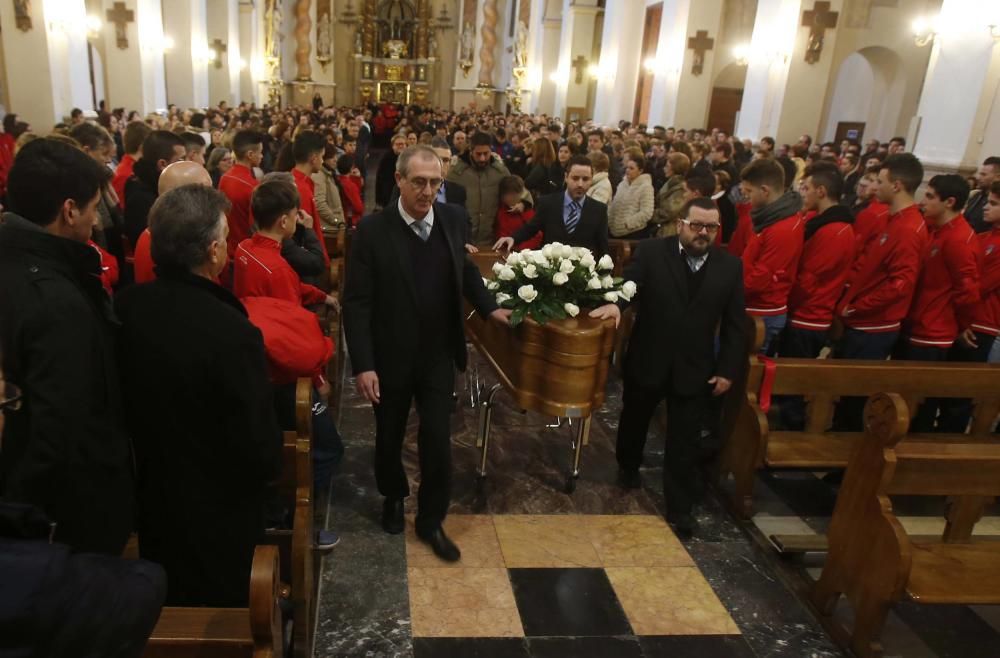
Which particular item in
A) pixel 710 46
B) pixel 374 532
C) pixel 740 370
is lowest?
pixel 374 532

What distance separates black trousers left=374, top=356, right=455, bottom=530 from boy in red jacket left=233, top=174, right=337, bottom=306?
0.62 meters

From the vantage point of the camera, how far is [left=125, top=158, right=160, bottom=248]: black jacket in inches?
171

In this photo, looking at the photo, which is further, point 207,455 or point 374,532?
point 374,532

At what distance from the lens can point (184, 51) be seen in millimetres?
17000

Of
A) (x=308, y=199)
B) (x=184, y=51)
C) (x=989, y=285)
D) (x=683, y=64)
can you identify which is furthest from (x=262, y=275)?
(x=184, y=51)

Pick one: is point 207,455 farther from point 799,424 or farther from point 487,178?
point 487,178

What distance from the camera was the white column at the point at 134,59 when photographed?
45.1ft

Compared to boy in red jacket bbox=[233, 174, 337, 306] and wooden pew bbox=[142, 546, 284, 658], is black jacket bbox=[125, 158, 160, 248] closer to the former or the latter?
boy in red jacket bbox=[233, 174, 337, 306]

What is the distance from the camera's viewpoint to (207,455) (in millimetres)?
2150

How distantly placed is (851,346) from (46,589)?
15.0 ft

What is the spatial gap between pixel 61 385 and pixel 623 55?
18143 millimetres

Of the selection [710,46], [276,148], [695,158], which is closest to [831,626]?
[695,158]

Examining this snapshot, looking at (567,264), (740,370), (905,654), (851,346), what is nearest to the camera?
(905,654)

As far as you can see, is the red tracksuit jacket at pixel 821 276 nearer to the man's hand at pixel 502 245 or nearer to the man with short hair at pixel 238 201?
the man's hand at pixel 502 245
